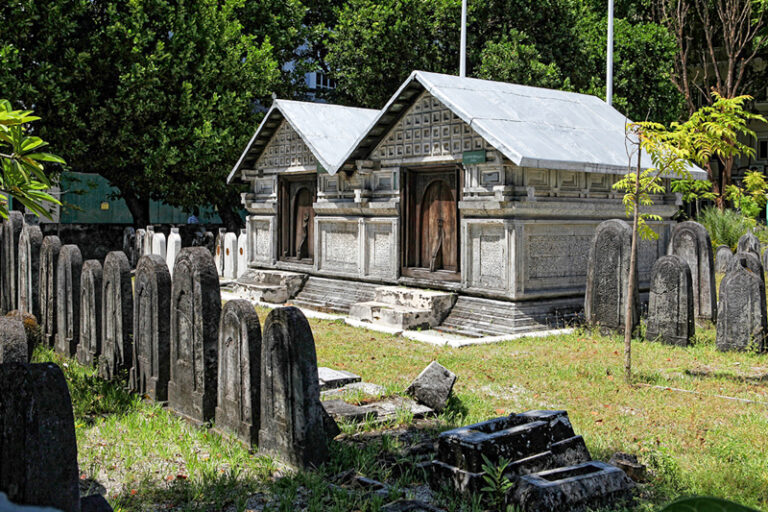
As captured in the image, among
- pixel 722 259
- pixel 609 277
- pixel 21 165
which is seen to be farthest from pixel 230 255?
pixel 21 165

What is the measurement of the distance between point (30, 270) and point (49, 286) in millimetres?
1091

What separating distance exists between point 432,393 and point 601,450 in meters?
1.84

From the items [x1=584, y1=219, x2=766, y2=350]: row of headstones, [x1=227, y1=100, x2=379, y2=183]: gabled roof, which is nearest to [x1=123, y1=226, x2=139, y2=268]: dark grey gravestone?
[x1=227, y1=100, x2=379, y2=183]: gabled roof

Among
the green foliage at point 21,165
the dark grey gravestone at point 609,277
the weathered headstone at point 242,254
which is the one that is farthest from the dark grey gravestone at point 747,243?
the green foliage at point 21,165

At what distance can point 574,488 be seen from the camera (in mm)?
5004

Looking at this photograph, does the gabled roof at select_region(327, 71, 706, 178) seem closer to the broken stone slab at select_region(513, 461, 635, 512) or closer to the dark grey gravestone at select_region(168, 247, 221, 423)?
the dark grey gravestone at select_region(168, 247, 221, 423)

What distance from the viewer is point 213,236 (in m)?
25.0

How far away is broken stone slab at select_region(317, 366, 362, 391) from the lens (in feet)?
27.6

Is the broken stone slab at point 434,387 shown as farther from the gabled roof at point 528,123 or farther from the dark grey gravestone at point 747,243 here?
the dark grey gravestone at point 747,243

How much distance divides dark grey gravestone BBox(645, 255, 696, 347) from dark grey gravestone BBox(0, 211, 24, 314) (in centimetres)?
1025

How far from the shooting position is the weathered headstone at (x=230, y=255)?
21266 mm

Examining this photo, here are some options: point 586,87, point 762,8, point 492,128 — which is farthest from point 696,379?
point 762,8

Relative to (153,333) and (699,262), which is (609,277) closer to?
(699,262)

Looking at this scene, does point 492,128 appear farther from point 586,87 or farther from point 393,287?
point 586,87
